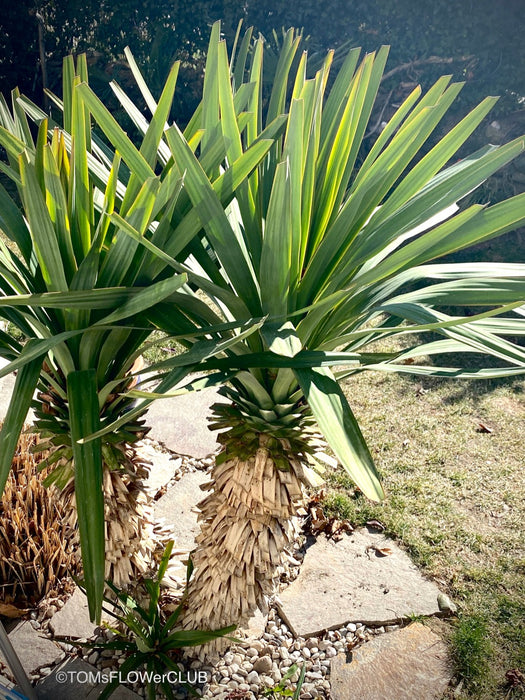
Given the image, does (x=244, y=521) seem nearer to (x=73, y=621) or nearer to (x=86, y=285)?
(x=86, y=285)

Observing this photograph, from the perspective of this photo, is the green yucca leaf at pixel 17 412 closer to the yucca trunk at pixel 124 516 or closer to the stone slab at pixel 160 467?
the yucca trunk at pixel 124 516

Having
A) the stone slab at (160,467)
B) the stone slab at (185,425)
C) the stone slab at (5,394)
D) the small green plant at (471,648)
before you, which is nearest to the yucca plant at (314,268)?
the small green plant at (471,648)

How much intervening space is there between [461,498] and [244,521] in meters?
1.72

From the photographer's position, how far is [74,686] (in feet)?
6.65

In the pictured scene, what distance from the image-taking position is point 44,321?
1365 mm

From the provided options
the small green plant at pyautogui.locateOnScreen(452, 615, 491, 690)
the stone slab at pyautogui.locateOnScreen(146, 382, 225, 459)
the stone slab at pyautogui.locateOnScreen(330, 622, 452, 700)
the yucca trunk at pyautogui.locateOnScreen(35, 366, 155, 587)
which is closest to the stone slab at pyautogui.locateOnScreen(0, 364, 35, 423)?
the stone slab at pyautogui.locateOnScreen(146, 382, 225, 459)

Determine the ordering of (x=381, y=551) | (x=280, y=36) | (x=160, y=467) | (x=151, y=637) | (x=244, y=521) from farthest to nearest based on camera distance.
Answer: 1. (x=280, y=36)
2. (x=160, y=467)
3. (x=381, y=551)
4. (x=151, y=637)
5. (x=244, y=521)

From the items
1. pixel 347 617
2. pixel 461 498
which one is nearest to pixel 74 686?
pixel 347 617

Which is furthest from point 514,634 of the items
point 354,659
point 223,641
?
point 223,641

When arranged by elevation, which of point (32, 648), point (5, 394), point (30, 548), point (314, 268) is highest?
point (5, 394)

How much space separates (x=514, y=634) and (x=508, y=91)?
6823 millimetres

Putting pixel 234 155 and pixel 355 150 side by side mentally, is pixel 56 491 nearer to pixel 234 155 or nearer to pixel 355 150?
pixel 234 155

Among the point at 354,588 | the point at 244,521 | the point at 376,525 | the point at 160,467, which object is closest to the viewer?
the point at 244,521

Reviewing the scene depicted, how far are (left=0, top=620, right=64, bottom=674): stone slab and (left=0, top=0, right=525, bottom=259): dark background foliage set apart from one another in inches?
254
